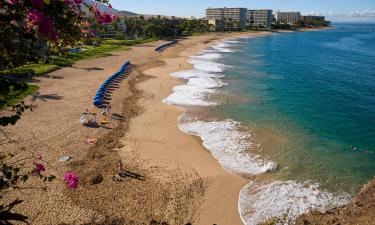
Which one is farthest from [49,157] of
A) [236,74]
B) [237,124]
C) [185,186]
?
[236,74]

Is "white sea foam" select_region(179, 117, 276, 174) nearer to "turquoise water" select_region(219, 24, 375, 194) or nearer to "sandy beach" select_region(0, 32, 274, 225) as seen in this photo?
"sandy beach" select_region(0, 32, 274, 225)

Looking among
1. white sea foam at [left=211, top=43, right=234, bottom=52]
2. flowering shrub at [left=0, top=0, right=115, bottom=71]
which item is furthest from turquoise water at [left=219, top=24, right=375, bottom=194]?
white sea foam at [left=211, top=43, right=234, bottom=52]

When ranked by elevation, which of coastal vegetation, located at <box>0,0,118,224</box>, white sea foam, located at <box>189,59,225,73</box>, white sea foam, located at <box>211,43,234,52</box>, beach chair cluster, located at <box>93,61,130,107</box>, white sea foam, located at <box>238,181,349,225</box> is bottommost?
white sea foam, located at <box>238,181,349,225</box>

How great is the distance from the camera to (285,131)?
22641mm

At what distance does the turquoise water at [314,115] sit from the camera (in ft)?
58.0

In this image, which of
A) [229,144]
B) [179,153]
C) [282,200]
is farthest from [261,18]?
[282,200]

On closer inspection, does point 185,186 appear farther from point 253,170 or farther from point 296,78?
point 296,78

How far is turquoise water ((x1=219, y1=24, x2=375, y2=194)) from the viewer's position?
1767 centimetres

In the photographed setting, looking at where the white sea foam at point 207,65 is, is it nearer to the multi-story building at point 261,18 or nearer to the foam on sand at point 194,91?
the foam on sand at point 194,91

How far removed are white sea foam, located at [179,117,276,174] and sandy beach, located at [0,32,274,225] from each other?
608mm

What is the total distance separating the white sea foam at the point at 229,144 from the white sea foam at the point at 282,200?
155 cm

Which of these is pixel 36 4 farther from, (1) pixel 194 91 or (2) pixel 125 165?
(1) pixel 194 91

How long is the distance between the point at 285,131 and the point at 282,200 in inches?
335

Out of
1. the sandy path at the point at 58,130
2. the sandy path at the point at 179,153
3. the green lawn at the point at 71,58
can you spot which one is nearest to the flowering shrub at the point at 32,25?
the sandy path at the point at 58,130
